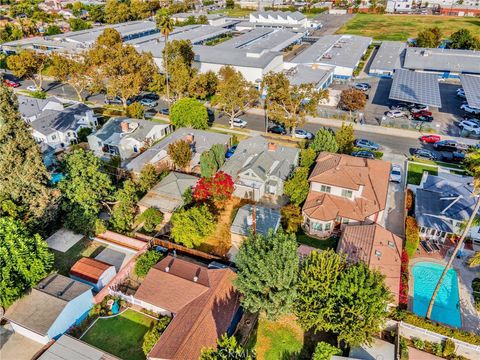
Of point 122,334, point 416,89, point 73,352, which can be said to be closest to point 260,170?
point 122,334

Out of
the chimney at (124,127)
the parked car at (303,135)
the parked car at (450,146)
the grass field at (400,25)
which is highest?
the grass field at (400,25)

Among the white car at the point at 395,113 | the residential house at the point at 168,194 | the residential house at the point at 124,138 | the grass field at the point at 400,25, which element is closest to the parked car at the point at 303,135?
the white car at the point at 395,113

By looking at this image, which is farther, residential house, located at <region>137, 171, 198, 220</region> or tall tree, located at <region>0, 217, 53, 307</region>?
residential house, located at <region>137, 171, 198, 220</region>

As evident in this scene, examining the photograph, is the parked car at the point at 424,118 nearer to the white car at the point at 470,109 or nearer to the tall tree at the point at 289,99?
the white car at the point at 470,109

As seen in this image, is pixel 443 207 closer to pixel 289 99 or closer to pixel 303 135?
pixel 303 135

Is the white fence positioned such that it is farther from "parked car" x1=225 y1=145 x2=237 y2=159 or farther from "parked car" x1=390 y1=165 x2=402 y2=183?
"parked car" x1=225 y1=145 x2=237 y2=159

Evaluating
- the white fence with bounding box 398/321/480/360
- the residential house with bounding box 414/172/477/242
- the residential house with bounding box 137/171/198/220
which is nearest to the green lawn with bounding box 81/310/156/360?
the residential house with bounding box 137/171/198/220
